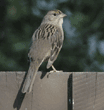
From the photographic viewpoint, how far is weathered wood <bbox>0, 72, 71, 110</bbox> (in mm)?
1757

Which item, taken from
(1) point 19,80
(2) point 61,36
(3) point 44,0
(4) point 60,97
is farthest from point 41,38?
(3) point 44,0

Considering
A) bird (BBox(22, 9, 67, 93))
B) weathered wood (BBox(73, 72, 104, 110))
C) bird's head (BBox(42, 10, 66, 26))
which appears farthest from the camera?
bird's head (BBox(42, 10, 66, 26))

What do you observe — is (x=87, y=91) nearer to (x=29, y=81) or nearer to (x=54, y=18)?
(x=29, y=81)

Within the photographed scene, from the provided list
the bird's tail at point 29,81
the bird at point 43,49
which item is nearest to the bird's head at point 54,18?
the bird at point 43,49

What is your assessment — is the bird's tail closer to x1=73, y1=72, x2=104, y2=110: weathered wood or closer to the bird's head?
x1=73, y1=72, x2=104, y2=110: weathered wood

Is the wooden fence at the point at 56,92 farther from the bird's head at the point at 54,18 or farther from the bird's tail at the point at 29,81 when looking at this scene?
the bird's head at the point at 54,18

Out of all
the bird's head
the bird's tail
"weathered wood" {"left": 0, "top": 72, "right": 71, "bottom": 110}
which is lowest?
"weathered wood" {"left": 0, "top": 72, "right": 71, "bottom": 110}

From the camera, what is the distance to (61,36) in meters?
2.85

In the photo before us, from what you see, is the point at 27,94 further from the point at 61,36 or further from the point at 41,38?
the point at 61,36

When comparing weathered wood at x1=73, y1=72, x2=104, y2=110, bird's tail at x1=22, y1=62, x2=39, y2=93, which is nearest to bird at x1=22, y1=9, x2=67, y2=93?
bird's tail at x1=22, y1=62, x2=39, y2=93

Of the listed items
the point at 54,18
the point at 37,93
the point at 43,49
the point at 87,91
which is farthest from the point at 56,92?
the point at 54,18

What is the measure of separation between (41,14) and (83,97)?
3.70 m

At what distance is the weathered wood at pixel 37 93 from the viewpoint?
69.2 inches

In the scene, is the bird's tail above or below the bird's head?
below
